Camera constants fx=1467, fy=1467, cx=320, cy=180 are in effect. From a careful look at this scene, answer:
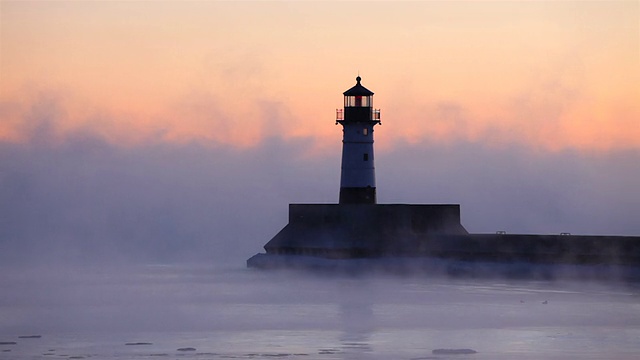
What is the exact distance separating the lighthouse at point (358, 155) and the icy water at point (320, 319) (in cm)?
312

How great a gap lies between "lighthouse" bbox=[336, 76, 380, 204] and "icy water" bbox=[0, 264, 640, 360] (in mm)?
3116

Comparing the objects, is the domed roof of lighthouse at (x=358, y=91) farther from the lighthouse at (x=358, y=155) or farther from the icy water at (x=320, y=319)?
the icy water at (x=320, y=319)

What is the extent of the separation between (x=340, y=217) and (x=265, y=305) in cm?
1007

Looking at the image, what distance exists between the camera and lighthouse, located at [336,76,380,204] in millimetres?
52375

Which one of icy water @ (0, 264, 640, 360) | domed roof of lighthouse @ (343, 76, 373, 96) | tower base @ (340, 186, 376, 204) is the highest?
domed roof of lighthouse @ (343, 76, 373, 96)

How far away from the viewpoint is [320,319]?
36.5 metres

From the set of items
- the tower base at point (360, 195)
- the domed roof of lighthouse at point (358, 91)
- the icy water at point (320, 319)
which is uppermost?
the domed roof of lighthouse at point (358, 91)

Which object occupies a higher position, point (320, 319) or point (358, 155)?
point (358, 155)

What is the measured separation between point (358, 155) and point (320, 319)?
16.5 m

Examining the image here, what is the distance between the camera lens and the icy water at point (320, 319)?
28.2 m

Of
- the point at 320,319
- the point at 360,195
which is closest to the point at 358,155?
the point at 360,195

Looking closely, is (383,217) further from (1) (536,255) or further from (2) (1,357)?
(2) (1,357)

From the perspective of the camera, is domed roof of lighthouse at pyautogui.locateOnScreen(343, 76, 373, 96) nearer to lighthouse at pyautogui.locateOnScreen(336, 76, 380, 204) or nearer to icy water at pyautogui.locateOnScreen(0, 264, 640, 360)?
lighthouse at pyautogui.locateOnScreen(336, 76, 380, 204)

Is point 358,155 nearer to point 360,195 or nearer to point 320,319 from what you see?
point 360,195
